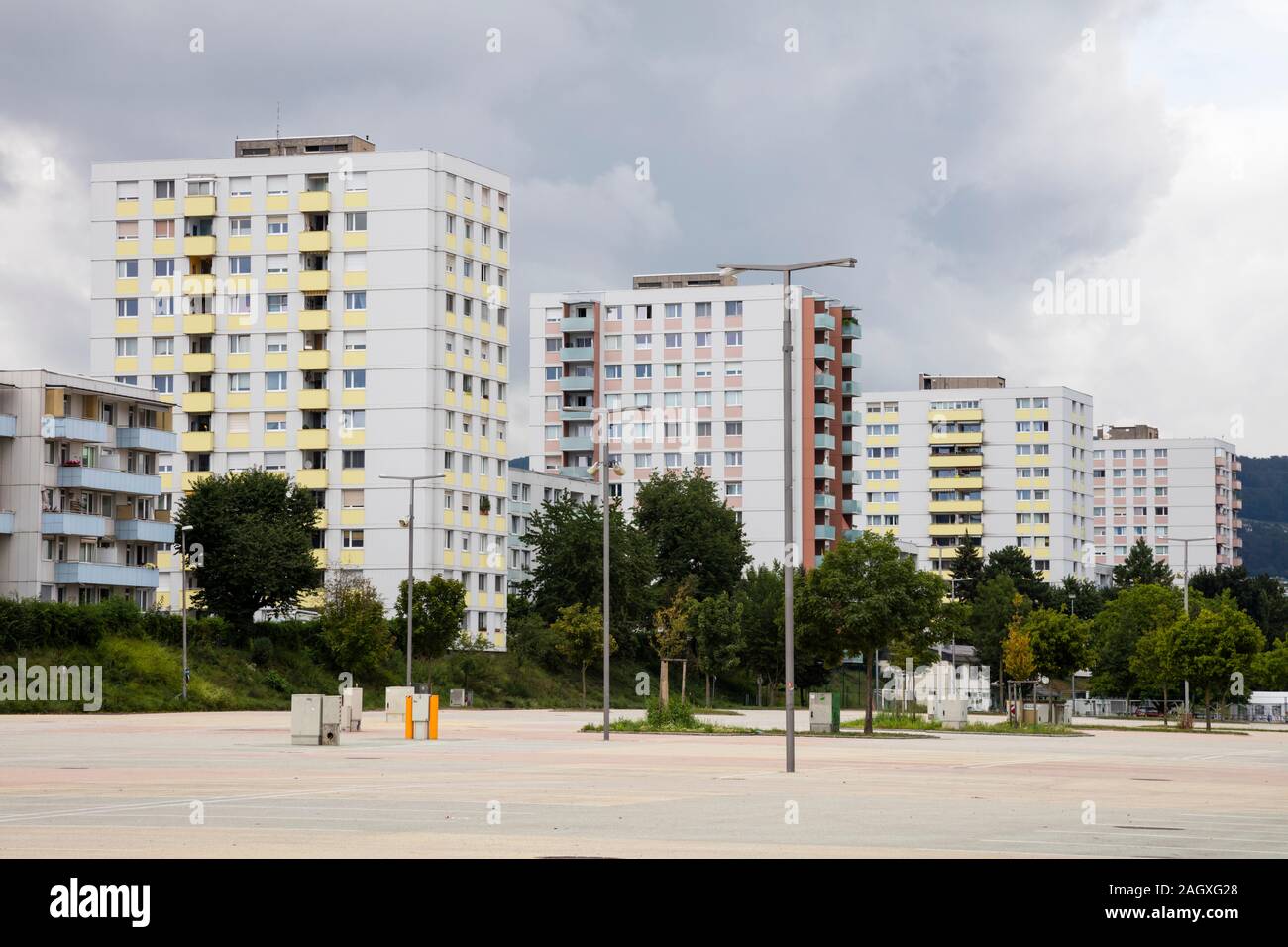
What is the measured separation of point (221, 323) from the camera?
121 metres

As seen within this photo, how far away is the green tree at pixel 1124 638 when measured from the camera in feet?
342

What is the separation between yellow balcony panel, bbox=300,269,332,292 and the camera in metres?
119

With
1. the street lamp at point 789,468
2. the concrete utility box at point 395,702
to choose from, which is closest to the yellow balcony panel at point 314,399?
the concrete utility box at point 395,702

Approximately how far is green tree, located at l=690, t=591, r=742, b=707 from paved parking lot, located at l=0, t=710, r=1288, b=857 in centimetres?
6059

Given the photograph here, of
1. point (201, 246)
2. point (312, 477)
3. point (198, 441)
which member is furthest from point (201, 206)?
point (312, 477)

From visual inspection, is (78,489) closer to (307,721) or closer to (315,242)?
(315,242)

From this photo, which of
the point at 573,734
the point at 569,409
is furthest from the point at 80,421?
the point at 569,409

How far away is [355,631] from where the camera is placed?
9244cm

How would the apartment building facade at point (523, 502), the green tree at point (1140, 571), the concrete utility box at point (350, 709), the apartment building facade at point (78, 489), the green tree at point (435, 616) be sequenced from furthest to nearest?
1. the green tree at point (1140, 571)
2. the apartment building facade at point (523, 502)
3. the green tree at point (435, 616)
4. the apartment building facade at point (78, 489)
5. the concrete utility box at point (350, 709)

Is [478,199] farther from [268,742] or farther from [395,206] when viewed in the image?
[268,742]

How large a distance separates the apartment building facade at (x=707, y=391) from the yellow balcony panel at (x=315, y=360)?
40426 mm

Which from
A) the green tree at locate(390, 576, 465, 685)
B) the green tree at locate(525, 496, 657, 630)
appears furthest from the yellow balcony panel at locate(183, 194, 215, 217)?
the green tree at locate(390, 576, 465, 685)

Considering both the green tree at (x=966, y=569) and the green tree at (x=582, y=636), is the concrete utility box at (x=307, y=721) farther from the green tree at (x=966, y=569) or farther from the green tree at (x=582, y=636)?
the green tree at (x=966, y=569)
